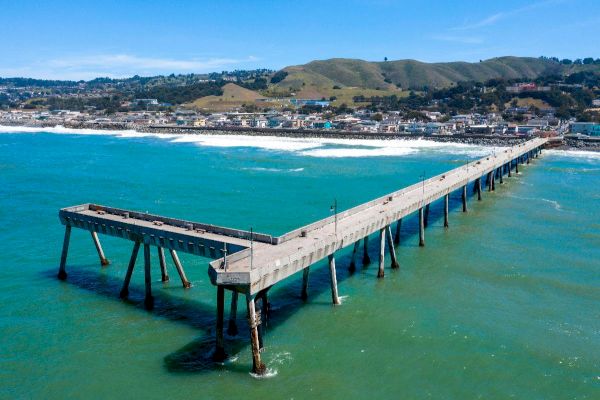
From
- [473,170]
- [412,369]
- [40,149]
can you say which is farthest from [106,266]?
[40,149]

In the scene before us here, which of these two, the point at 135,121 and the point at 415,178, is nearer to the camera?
the point at 415,178

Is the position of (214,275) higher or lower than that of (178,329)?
higher

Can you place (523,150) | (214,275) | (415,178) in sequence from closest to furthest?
(214,275)
(415,178)
(523,150)

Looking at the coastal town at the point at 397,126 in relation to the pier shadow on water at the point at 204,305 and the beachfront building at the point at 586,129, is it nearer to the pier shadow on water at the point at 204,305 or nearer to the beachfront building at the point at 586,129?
the beachfront building at the point at 586,129

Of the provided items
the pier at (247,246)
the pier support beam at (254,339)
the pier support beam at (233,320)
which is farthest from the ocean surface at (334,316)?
the pier at (247,246)

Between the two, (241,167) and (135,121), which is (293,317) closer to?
(241,167)

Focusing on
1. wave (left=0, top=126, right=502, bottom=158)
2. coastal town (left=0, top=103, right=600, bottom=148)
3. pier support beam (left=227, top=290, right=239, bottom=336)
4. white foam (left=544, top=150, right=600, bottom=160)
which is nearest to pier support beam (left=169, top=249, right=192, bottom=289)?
pier support beam (left=227, top=290, right=239, bottom=336)
